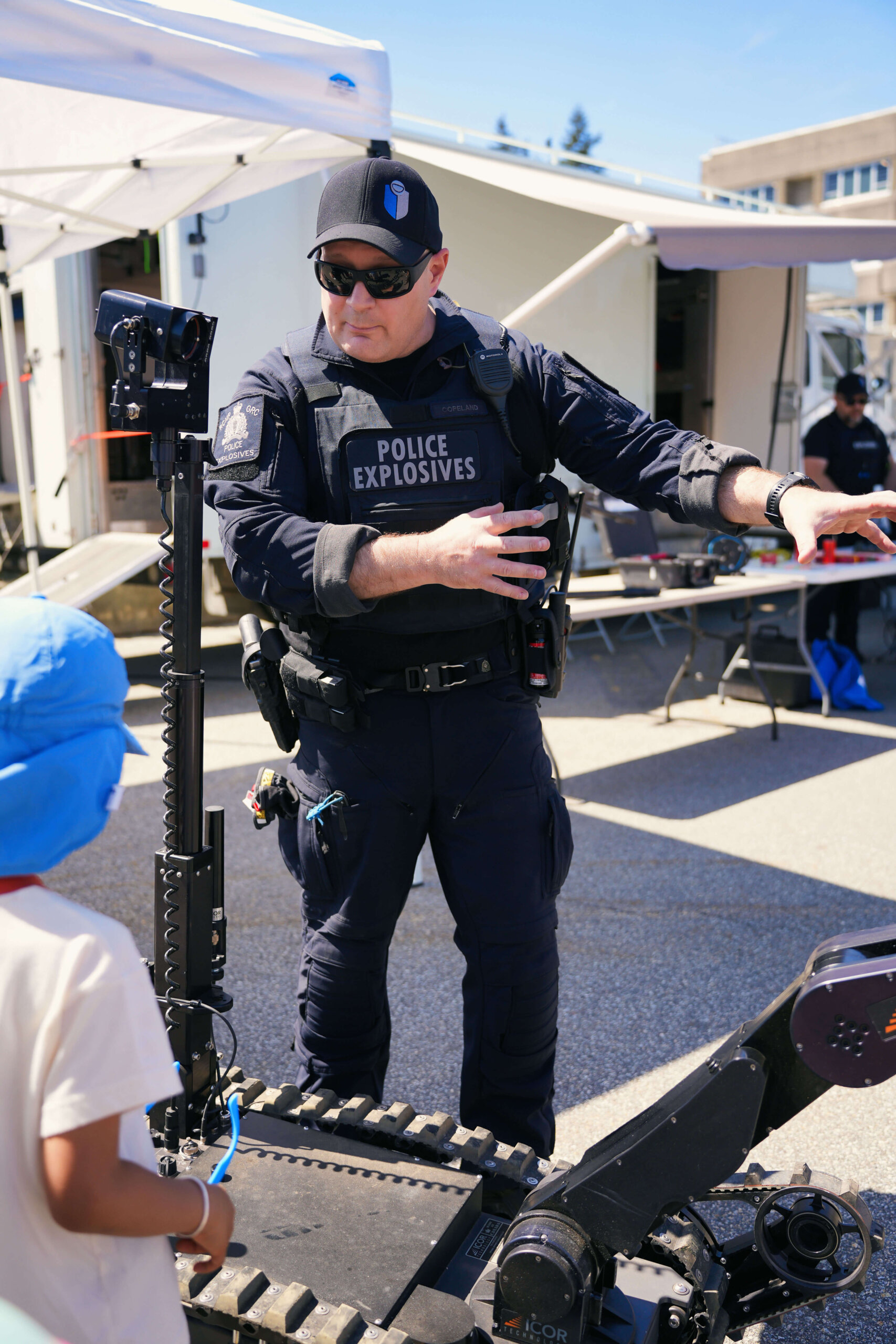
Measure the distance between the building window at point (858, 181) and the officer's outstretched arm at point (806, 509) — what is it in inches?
1806

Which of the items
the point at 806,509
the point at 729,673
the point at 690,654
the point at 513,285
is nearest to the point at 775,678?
the point at 729,673

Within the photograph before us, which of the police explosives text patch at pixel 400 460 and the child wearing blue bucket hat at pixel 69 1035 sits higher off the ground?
the police explosives text patch at pixel 400 460

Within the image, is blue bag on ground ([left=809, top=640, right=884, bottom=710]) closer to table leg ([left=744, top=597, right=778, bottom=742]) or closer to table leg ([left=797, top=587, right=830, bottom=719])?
table leg ([left=797, top=587, right=830, bottom=719])

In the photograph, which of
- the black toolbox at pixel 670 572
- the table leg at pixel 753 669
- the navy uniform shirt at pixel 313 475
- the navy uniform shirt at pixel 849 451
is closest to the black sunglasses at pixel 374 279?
the navy uniform shirt at pixel 313 475

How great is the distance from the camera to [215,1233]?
3.78 feet

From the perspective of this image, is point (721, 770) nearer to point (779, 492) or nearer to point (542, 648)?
point (542, 648)

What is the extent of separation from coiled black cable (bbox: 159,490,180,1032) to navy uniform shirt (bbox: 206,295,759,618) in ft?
0.50

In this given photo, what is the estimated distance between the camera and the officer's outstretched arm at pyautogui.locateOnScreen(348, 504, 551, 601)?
5.70 feet

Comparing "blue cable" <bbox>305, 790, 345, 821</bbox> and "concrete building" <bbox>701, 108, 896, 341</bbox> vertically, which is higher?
"concrete building" <bbox>701, 108, 896, 341</bbox>

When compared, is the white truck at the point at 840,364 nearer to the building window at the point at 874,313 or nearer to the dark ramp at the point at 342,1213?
the dark ramp at the point at 342,1213

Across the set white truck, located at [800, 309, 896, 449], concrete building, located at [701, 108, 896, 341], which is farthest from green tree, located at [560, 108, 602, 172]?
white truck, located at [800, 309, 896, 449]

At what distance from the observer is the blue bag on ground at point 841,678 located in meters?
7.36

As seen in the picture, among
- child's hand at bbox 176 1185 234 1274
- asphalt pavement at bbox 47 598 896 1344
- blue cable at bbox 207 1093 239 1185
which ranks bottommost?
asphalt pavement at bbox 47 598 896 1344

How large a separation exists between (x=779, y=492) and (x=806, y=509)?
94 millimetres
